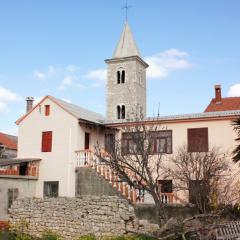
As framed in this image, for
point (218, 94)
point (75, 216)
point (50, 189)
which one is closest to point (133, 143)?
point (50, 189)

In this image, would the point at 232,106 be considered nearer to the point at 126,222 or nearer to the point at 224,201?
the point at 224,201

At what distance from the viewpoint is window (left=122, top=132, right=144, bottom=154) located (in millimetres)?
17847

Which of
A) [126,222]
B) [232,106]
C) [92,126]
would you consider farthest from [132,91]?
[126,222]

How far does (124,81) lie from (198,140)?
18986 mm

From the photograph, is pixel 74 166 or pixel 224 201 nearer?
pixel 224 201

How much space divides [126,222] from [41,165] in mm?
10012

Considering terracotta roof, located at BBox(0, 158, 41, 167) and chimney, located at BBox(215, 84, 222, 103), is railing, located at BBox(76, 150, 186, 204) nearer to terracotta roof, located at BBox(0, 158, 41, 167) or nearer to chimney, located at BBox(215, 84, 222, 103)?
terracotta roof, located at BBox(0, 158, 41, 167)

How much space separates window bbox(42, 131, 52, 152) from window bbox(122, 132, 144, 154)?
4503 mm

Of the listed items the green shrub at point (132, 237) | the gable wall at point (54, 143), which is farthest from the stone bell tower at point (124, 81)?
the green shrub at point (132, 237)

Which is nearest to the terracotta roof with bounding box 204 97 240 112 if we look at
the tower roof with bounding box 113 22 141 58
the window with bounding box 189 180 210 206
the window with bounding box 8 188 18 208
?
the tower roof with bounding box 113 22 141 58

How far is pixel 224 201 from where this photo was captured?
1909 cm

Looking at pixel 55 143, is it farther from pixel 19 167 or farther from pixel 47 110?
pixel 19 167

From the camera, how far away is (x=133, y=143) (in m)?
23.0

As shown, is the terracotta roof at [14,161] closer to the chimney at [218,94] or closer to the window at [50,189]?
the window at [50,189]
